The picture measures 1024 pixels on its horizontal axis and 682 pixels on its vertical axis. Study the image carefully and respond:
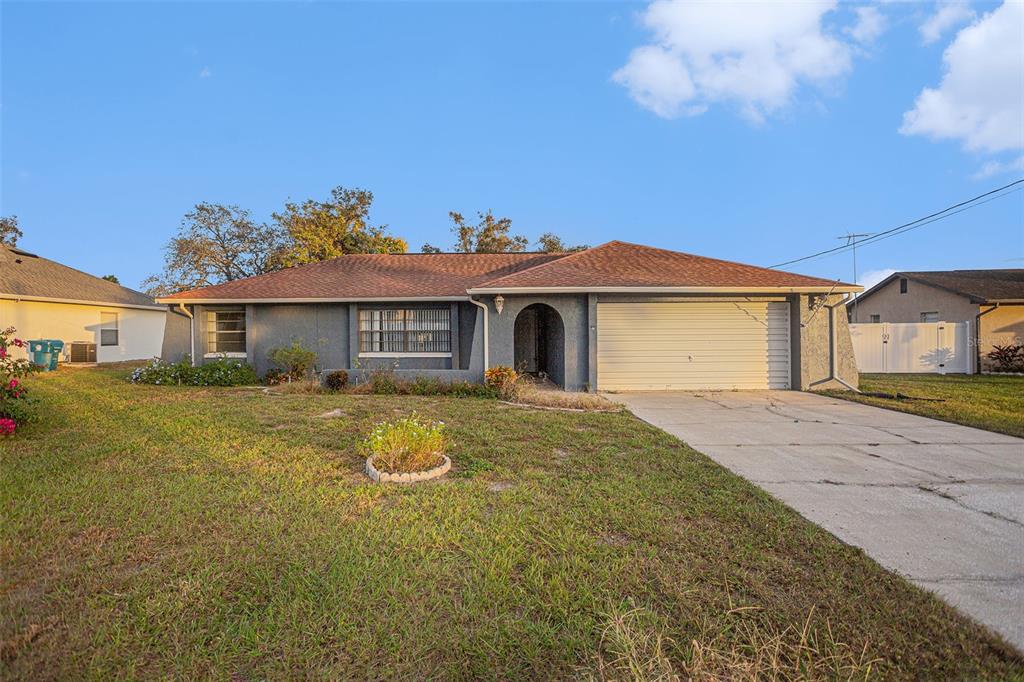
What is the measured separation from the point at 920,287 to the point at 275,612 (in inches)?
1019

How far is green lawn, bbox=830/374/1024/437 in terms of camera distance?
7660mm

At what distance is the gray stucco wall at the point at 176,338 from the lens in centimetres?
1380

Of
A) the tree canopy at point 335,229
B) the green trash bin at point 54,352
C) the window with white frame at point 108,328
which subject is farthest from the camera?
the tree canopy at point 335,229

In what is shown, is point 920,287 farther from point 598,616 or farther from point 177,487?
point 177,487

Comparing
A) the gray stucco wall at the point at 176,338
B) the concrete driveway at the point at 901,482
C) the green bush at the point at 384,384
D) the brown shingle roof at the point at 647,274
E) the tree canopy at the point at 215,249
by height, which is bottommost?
the concrete driveway at the point at 901,482

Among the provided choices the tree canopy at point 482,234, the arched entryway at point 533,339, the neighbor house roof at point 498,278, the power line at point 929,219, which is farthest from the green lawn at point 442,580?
the tree canopy at point 482,234

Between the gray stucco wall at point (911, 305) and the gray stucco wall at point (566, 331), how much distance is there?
16.2 metres

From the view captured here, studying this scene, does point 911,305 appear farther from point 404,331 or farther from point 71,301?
point 71,301

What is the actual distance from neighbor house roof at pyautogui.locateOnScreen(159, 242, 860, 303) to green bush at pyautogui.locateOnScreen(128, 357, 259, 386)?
197cm

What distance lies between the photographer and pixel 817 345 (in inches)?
453

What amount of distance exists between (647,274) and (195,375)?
41.2ft

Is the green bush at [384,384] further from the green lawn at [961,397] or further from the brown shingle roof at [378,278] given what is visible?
the green lawn at [961,397]

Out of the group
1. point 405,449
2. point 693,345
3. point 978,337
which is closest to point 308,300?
point 405,449

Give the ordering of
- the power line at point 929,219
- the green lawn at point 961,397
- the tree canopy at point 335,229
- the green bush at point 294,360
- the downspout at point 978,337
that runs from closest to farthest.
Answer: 1. the green lawn at point 961,397
2. the power line at point 929,219
3. the green bush at point 294,360
4. the downspout at point 978,337
5. the tree canopy at point 335,229
